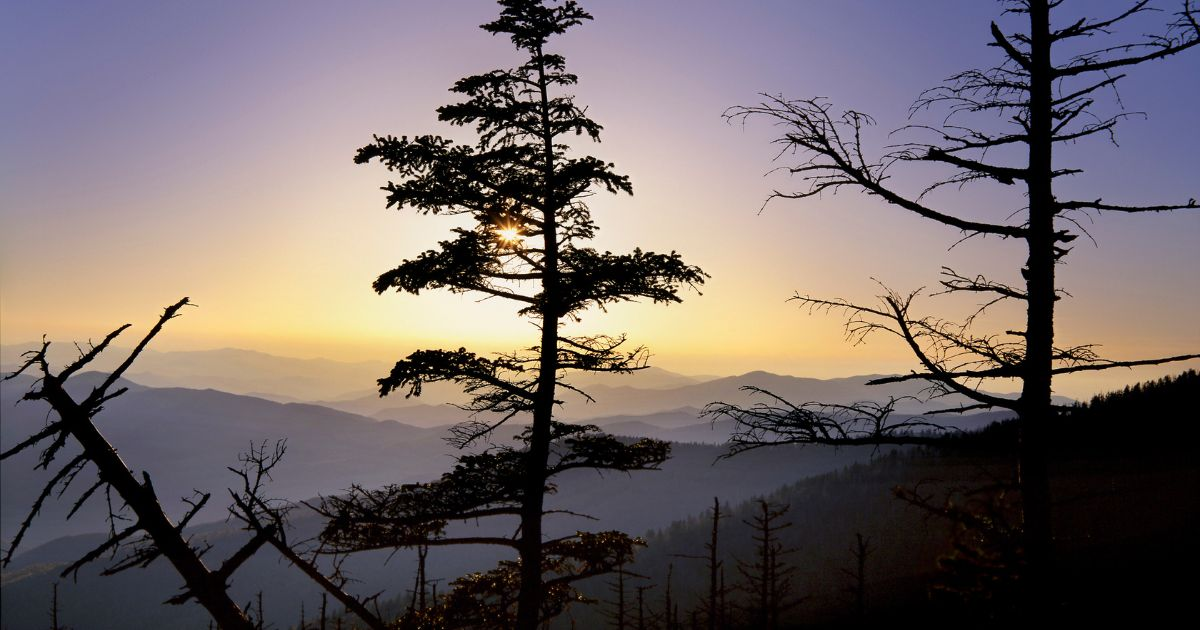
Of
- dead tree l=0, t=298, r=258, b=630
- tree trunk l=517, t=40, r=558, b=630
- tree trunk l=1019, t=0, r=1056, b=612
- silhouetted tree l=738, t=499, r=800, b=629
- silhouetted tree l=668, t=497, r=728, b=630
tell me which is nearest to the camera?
dead tree l=0, t=298, r=258, b=630

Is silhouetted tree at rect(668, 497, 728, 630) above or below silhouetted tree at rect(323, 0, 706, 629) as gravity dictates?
below

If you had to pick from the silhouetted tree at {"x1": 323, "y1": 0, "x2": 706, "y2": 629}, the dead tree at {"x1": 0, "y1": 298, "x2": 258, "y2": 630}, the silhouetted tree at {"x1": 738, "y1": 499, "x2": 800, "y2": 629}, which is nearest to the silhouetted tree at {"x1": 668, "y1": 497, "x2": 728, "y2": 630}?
the silhouetted tree at {"x1": 738, "y1": 499, "x2": 800, "y2": 629}

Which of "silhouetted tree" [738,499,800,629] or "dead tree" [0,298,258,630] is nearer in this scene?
"dead tree" [0,298,258,630]

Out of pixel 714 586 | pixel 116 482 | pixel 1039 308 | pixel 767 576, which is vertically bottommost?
pixel 714 586

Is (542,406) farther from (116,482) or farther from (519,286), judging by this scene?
(116,482)

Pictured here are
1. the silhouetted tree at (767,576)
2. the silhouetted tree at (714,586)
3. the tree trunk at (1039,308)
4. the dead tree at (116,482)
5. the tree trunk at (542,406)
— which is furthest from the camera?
the silhouetted tree at (714,586)

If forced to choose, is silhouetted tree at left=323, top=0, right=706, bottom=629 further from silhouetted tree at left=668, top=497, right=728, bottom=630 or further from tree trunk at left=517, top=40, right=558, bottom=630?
silhouetted tree at left=668, top=497, right=728, bottom=630

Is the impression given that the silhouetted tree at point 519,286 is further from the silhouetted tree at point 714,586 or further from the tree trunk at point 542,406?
the silhouetted tree at point 714,586

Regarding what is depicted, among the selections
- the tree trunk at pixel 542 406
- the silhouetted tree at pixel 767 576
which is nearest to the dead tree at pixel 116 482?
the tree trunk at pixel 542 406

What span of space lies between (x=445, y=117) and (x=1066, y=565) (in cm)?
1322

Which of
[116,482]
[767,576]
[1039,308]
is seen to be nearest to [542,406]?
[1039,308]

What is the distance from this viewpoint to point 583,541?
14430mm

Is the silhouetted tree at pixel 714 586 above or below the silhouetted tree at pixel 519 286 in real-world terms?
below

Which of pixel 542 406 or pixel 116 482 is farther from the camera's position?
pixel 542 406
